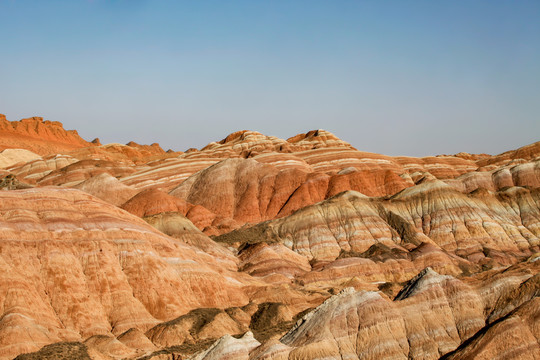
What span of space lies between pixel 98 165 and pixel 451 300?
500 feet

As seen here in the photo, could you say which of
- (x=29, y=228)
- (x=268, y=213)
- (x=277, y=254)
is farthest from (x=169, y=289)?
(x=268, y=213)

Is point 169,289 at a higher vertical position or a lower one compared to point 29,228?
lower

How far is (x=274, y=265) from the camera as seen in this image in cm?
Answer: 9100

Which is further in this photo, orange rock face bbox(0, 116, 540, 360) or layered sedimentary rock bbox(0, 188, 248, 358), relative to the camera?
layered sedimentary rock bbox(0, 188, 248, 358)

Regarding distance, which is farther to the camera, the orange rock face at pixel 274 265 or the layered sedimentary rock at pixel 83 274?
the layered sedimentary rock at pixel 83 274

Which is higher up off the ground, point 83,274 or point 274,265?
point 83,274

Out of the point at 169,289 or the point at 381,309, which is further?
the point at 169,289

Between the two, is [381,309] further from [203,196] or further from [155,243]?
[203,196]

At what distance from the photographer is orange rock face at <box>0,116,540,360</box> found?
→ 37.5 meters

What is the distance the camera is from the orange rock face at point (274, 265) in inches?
1475

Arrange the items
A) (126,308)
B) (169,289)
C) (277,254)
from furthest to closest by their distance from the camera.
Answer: (277,254) → (169,289) → (126,308)

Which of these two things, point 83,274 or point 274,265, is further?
point 274,265

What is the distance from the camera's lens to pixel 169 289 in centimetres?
6600

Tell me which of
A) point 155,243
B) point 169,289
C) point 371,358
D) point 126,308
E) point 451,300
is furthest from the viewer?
point 155,243
